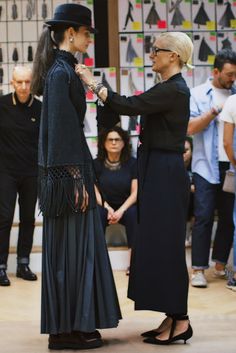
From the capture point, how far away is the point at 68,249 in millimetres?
3391

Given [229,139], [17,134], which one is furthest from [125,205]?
[229,139]

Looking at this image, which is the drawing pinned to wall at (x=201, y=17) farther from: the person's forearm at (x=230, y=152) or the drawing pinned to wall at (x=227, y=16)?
the person's forearm at (x=230, y=152)

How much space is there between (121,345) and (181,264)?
48 cm

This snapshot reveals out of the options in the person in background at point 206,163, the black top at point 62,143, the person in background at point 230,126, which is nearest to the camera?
the black top at point 62,143

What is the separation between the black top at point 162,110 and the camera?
3.42 m

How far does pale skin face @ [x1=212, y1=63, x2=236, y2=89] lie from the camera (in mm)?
5238

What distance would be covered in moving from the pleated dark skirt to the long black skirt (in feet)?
0.63

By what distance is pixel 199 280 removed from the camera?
528 cm

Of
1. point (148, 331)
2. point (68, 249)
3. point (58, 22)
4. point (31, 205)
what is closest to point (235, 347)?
point (148, 331)

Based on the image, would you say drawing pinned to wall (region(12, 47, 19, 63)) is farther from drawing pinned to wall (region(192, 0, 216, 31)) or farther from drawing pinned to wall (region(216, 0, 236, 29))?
drawing pinned to wall (region(216, 0, 236, 29))

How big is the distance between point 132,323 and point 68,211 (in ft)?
3.16

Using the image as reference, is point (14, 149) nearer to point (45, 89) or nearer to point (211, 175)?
point (211, 175)

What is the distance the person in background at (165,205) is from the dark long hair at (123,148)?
235 cm

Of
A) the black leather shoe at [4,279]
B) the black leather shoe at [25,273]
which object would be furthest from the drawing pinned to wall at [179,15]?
the black leather shoe at [4,279]
